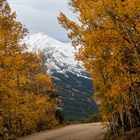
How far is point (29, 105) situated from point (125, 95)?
14.3 metres

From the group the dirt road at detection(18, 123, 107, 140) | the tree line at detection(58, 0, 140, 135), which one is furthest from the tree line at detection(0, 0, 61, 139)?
the tree line at detection(58, 0, 140, 135)

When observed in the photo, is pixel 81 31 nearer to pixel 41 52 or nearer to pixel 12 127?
pixel 12 127

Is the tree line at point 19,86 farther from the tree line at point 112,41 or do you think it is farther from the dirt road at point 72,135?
the tree line at point 112,41

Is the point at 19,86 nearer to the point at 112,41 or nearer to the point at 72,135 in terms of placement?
the point at 72,135

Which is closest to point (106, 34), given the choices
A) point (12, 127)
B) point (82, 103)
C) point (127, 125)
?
point (127, 125)

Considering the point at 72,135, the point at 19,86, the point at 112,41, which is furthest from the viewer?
the point at 19,86

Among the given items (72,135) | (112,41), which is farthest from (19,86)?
(112,41)

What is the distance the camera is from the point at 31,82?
25219mm

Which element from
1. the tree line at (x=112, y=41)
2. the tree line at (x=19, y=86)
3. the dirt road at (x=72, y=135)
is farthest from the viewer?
the dirt road at (x=72, y=135)

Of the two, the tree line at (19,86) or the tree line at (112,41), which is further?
the tree line at (19,86)

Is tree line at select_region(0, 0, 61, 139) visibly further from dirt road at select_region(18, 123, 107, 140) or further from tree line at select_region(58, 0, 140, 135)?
tree line at select_region(58, 0, 140, 135)

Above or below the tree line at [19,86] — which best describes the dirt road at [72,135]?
below

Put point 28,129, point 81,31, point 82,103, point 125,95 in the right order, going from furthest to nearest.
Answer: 1. point 82,103
2. point 28,129
3. point 81,31
4. point 125,95

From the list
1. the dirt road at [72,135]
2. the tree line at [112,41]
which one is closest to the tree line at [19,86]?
the dirt road at [72,135]
